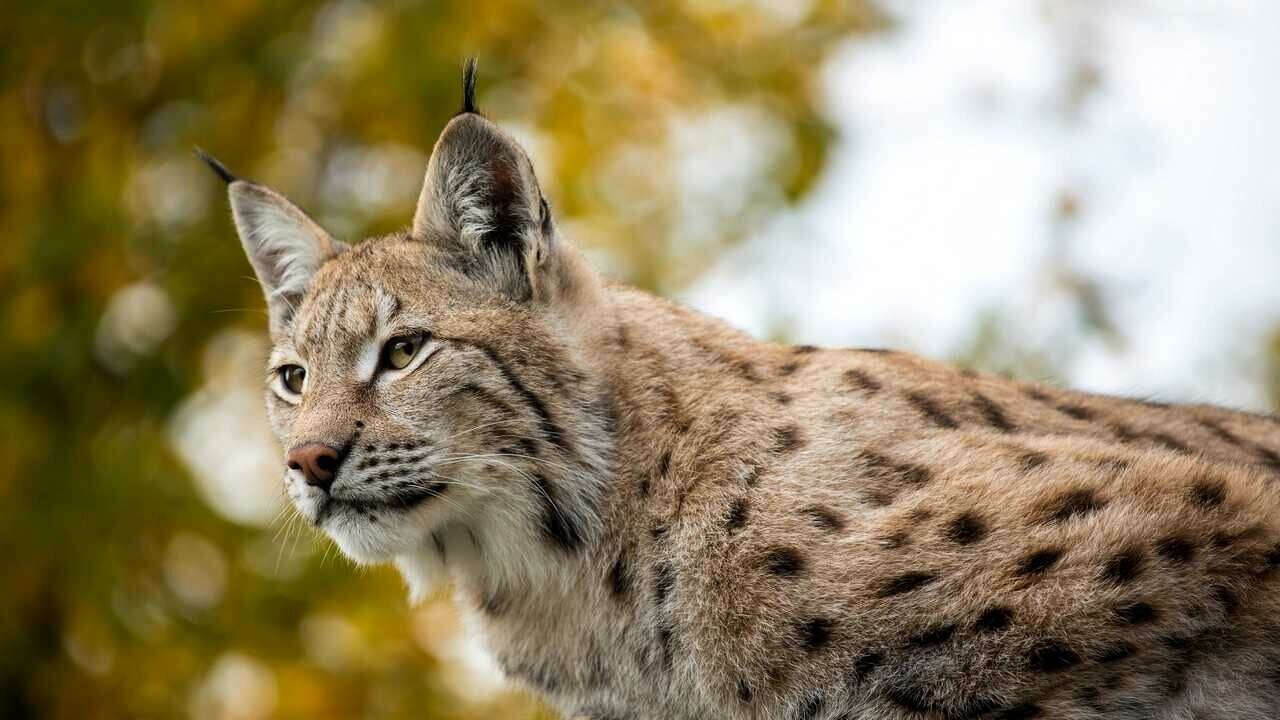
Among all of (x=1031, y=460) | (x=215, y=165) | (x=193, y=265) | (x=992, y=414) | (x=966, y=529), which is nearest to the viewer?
(x=966, y=529)

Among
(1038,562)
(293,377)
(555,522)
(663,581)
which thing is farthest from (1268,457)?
(293,377)

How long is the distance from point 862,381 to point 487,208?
135 centimetres

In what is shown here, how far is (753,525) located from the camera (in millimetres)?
4246

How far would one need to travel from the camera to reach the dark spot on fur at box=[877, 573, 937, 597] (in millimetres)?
3893

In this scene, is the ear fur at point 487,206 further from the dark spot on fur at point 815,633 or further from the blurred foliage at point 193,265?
the blurred foliage at point 193,265

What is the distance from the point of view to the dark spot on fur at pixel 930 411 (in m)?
4.41

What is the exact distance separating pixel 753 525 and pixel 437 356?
1.14m

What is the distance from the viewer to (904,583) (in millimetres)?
3908

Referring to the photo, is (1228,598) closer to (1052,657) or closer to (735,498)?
(1052,657)

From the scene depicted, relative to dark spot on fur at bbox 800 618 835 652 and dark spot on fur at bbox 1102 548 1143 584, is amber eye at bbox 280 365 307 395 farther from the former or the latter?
dark spot on fur at bbox 1102 548 1143 584

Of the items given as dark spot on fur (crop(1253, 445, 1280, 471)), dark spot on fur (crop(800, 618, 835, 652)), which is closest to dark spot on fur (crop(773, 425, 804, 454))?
dark spot on fur (crop(800, 618, 835, 652))

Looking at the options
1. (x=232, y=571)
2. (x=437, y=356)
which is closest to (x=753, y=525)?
(x=437, y=356)

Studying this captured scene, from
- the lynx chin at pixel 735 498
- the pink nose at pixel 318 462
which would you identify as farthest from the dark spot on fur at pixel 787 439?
the pink nose at pixel 318 462

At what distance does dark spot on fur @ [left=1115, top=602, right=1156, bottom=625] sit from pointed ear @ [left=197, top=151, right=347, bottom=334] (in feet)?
10.1
